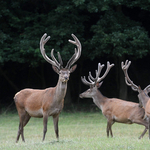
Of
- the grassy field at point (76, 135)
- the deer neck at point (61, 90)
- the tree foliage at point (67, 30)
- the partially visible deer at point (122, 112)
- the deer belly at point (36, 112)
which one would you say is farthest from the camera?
the tree foliage at point (67, 30)

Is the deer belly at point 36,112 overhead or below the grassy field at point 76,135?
overhead

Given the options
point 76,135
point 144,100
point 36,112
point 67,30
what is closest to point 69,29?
point 67,30

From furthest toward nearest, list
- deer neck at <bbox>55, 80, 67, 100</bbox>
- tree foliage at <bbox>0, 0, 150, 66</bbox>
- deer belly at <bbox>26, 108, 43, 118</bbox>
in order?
tree foliage at <bbox>0, 0, 150, 66</bbox>, deer belly at <bbox>26, 108, 43, 118</bbox>, deer neck at <bbox>55, 80, 67, 100</bbox>

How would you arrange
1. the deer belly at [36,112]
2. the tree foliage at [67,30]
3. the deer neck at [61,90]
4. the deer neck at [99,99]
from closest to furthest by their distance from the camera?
the deer neck at [61,90] → the deer belly at [36,112] → the deer neck at [99,99] → the tree foliage at [67,30]

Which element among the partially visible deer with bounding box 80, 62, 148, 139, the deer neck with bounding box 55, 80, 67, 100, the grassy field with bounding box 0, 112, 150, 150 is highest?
the deer neck with bounding box 55, 80, 67, 100

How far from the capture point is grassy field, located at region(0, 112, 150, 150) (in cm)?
616

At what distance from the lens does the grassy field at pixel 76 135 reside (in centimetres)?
616

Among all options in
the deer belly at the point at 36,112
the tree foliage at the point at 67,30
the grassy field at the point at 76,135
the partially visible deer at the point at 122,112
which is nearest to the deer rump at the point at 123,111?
the partially visible deer at the point at 122,112

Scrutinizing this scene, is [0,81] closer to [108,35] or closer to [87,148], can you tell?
[108,35]

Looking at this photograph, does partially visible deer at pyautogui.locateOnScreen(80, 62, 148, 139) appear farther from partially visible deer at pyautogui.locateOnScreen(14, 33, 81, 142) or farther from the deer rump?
partially visible deer at pyautogui.locateOnScreen(14, 33, 81, 142)

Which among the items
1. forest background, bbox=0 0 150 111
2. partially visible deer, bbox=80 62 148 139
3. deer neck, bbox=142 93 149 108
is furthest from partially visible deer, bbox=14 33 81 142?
forest background, bbox=0 0 150 111

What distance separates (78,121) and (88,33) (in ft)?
16.0

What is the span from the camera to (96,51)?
14.8 m

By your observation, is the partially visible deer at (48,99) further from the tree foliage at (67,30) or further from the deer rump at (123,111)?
the tree foliage at (67,30)
